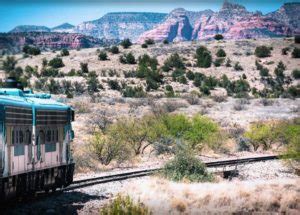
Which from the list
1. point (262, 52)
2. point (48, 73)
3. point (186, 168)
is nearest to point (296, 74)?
point (262, 52)

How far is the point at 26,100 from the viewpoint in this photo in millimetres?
19172

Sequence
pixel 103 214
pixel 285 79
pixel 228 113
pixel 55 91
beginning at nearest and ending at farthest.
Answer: pixel 103 214, pixel 228 113, pixel 55 91, pixel 285 79

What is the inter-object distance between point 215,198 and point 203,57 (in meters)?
94.0

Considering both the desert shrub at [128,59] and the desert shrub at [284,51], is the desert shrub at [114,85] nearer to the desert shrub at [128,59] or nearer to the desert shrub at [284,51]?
the desert shrub at [128,59]

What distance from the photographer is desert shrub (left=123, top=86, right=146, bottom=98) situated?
82938mm

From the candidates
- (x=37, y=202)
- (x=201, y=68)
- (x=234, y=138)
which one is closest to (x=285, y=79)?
(x=201, y=68)

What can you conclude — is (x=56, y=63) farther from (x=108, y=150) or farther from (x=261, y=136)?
(x=108, y=150)

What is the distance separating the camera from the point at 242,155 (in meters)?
44.9

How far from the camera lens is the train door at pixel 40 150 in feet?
63.9

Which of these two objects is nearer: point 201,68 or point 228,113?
point 228,113

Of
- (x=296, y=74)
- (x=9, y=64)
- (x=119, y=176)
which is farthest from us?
(x=9, y=64)

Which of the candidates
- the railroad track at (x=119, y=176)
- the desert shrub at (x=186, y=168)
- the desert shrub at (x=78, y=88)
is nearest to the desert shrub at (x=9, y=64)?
the desert shrub at (x=78, y=88)

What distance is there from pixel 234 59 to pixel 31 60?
36753 millimetres

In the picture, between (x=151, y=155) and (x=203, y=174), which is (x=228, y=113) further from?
Result: (x=203, y=174)
